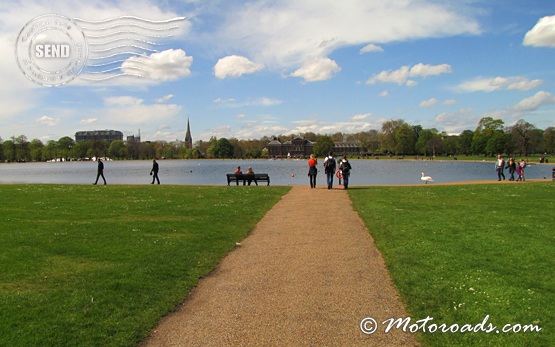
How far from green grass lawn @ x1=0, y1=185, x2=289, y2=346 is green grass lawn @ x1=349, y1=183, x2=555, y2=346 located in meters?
4.03

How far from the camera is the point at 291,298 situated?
6.88 m

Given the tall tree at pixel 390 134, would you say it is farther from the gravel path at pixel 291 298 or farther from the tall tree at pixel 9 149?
the gravel path at pixel 291 298

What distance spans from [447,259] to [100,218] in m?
10.8

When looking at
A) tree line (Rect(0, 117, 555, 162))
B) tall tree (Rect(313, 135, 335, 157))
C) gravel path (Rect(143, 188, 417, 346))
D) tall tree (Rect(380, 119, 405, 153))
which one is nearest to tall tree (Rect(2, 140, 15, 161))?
tree line (Rect(0, 117, 555, 162))

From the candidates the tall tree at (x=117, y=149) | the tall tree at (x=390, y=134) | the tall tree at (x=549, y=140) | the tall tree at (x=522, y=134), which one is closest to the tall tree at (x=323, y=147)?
the tall tree at (x=390, y=134)

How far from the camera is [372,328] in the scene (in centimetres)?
582

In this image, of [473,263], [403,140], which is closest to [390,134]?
[403,140]

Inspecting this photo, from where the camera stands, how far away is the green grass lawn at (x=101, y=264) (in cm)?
577

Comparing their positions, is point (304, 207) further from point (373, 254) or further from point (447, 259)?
point (447, 259)

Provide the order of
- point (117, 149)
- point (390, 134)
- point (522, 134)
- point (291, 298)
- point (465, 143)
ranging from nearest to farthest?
point (291, 298), point (522, 134), point (465, 143), point (390, 134), point (117, 149)

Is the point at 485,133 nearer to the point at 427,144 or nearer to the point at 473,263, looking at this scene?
the point at 427,144

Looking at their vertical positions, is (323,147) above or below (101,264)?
above

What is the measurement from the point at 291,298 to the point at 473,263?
4164mm

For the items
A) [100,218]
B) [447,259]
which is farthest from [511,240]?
[100,218]
